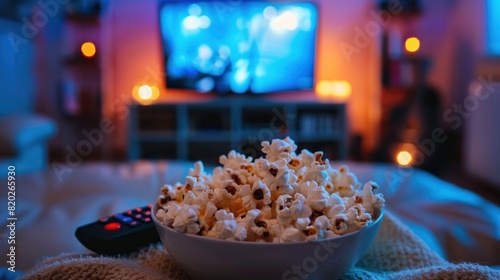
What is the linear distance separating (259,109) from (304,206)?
2.74 metres

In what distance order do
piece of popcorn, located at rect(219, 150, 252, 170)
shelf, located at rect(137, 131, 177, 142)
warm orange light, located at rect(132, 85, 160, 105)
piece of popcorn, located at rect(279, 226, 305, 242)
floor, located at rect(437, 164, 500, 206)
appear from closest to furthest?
piece of popcorn, located at rect(279, 226, 305, 242) → piece of popcorn, located at rect(219, 150, 252, 170) → floor, located at rect(437, 164, 500, 206) → shelf, located at rect(137, 131, 177, 142) → warm orange light, located at rect(132, 85, 160, 105)

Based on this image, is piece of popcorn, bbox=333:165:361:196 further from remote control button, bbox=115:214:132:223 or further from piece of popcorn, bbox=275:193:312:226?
remote control button, bbox=115:214:132:223

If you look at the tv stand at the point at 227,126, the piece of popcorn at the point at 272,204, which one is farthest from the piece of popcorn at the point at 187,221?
the tv stand at the point at 227,126

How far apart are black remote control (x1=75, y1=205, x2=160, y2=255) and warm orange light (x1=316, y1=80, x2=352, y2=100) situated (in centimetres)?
270

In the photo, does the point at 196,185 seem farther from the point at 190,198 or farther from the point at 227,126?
the point at 227,126

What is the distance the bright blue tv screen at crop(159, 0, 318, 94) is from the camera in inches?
119

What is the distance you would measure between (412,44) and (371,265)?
283 cm

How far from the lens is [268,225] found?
0.36m

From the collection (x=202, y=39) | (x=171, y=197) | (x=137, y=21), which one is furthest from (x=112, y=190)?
(x=137, y=21)

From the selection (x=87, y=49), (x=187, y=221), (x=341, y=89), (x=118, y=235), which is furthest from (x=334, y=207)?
(x=87, y=49)

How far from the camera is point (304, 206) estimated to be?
0.36 m

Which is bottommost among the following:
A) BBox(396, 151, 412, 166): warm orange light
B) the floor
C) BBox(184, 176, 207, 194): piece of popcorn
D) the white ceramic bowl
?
the floor

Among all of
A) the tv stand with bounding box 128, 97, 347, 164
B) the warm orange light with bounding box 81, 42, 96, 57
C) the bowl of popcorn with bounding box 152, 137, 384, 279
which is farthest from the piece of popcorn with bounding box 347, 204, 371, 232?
the warm orange light with bounding box 81, 42, 96, 57

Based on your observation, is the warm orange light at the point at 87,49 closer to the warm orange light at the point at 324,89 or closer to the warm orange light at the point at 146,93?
the warm orange light at the point at 146,93
